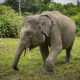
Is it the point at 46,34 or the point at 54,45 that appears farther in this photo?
the point at 54,45

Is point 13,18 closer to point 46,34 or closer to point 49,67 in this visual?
point 46,34

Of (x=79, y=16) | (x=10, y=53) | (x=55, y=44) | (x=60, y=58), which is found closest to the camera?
(x=55, y=44)

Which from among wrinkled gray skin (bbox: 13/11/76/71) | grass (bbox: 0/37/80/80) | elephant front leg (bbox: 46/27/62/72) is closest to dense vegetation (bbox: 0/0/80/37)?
grass (bbox: 0/37/80/80)

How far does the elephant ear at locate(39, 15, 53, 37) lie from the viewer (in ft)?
29.6

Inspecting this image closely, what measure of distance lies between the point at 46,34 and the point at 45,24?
238 mm

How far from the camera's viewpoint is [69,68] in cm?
988

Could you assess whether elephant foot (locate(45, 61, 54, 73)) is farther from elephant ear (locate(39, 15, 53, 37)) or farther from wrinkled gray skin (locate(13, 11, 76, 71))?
elephant ear (locate(39, 15, 53, 37))

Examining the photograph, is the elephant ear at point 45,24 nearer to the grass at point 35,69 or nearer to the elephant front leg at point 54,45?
the elephant front leg at point 54,45

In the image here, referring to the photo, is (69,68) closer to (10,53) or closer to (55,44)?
(55,44)

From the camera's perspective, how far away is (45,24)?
30.0ft

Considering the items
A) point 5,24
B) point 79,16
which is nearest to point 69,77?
point 5,24

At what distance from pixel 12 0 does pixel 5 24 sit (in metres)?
12.4

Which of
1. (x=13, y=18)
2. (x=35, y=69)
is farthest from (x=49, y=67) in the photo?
(x=13, y=18)

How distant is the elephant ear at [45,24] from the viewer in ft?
29.6
